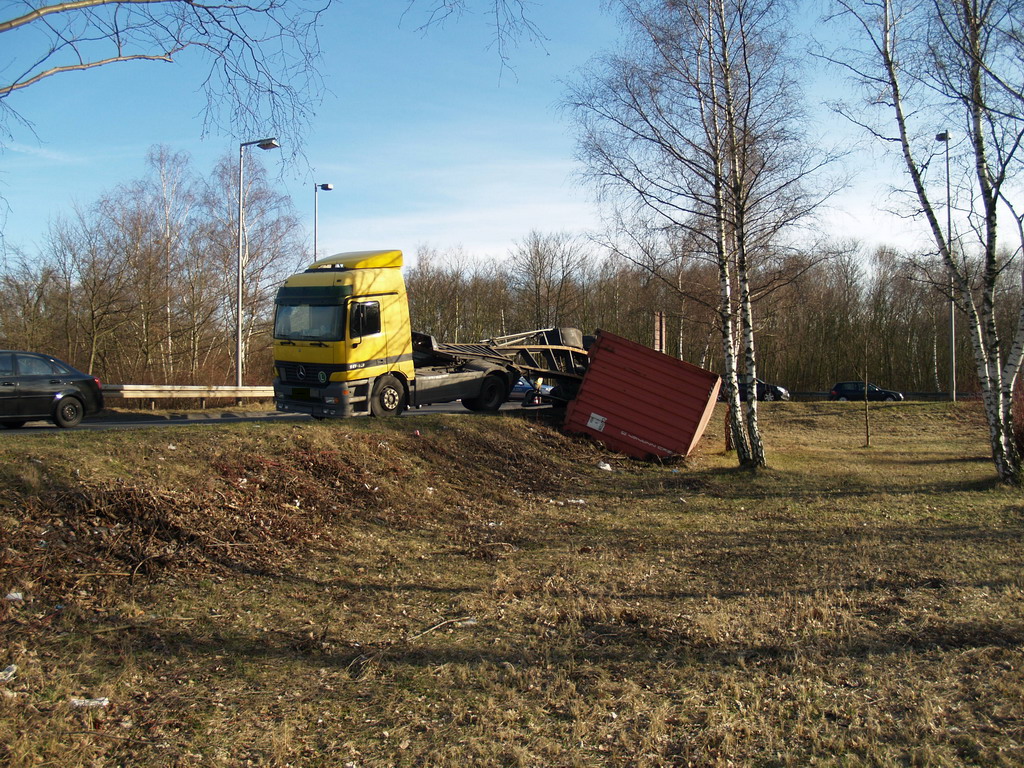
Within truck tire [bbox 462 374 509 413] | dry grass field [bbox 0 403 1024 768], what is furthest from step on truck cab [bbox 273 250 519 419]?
dry grass field [bbox 0 403 1024 768]

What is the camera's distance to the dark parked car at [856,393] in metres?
38.7

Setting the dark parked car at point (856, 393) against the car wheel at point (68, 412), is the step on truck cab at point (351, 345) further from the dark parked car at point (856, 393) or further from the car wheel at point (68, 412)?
the dark parked car at point (856, 393)

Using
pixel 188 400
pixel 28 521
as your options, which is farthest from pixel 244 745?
pixel 188 400

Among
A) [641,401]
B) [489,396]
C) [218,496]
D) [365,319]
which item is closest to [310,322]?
[365,319]

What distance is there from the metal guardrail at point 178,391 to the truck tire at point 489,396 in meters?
→ 9.02

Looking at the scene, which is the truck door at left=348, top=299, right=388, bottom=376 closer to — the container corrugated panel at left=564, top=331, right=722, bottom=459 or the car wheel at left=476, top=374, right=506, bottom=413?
the car wheel at left=476, top=374, right=506, bottom=413

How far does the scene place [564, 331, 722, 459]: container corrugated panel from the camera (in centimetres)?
1452

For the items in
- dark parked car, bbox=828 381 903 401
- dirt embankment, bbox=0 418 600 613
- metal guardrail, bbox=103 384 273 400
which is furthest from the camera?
dark parked car, bbox=828 381 903 401

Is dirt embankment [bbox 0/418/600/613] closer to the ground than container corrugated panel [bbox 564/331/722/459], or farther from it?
closer to the ground

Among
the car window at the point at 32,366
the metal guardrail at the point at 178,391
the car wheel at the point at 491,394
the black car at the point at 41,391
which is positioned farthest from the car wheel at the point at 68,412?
the car wheel at the point at 491,394

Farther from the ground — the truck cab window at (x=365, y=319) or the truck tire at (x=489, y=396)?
the truck cab window at (x=365, y=319)

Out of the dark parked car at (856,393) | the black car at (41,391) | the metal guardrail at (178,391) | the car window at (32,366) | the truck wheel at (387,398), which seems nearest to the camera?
the black car at (41,391)

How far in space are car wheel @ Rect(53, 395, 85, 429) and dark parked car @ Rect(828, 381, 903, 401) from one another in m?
36.5

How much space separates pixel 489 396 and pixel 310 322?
4645mm
